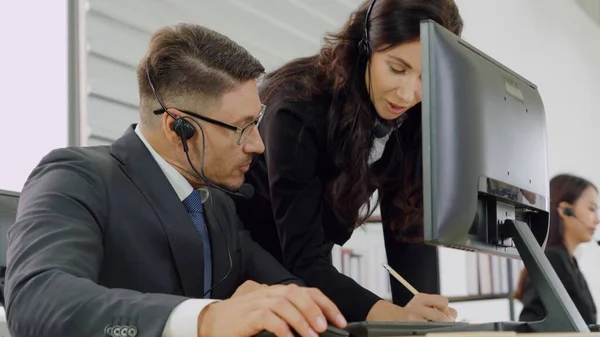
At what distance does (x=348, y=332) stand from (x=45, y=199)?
1.50 feet

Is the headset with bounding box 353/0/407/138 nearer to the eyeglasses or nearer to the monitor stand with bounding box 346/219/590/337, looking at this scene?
the eyeglasses

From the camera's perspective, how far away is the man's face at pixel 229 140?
1.35 meters

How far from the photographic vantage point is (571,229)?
3.73 m

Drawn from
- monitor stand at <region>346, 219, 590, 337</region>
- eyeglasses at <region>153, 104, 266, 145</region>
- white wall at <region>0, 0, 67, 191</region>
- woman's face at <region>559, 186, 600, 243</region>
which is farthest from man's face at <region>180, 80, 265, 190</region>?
woman's face at <region>559, 186, 600, 243</region>

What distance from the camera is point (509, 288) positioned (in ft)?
13.9

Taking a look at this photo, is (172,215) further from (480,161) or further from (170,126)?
(480,161)

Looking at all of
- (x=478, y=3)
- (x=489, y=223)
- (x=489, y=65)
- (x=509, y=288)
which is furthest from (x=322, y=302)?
(x=478, y=3)

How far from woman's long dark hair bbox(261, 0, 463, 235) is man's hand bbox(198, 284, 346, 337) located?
762mm

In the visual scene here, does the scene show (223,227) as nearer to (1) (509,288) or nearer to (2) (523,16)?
(1) (509,288)

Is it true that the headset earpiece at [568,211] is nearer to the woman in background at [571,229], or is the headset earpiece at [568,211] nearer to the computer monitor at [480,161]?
the woman in background at [571,229]

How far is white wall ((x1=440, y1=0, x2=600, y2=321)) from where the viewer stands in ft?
14.6

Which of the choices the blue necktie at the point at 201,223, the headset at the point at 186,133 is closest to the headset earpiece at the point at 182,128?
the headset at the point at 186,133

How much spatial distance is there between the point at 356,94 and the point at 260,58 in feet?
7.66

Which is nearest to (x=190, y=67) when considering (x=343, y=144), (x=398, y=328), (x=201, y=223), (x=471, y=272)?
(x=201, y=223)
